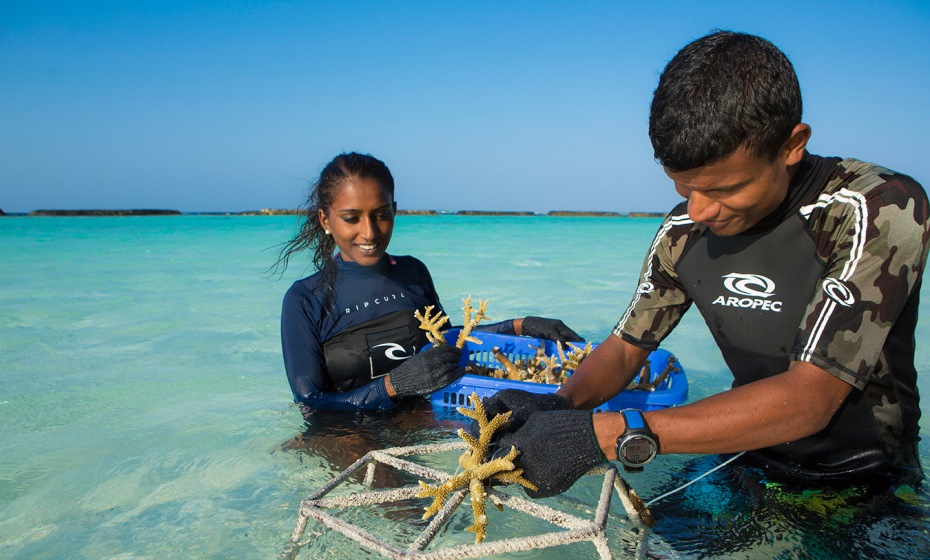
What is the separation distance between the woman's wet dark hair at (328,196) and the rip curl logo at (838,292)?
2297 mm

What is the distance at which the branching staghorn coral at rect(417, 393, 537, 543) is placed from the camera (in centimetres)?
139

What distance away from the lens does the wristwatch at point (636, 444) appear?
1.54 metres

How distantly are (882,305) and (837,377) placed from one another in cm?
22

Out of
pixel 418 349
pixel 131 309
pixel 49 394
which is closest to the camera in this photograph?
pixel 418 349

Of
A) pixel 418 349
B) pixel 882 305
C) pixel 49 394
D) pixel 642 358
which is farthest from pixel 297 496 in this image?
pixel 49 394

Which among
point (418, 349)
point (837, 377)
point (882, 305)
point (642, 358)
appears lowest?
point (418, 349)

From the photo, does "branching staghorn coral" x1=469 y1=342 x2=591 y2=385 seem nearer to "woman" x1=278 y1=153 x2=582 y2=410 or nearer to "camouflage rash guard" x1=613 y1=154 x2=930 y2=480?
"woman" x1=278 y1=153 x2=582 y2=410

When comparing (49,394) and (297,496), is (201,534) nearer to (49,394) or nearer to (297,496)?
(297,496)

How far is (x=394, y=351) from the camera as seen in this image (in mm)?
3410

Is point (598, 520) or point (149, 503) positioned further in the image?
point (149, 503)

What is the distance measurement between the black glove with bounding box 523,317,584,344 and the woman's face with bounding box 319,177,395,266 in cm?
101

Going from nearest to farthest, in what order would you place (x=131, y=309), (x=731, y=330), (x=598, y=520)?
(x=598, y=520)
(x=731, y=330)
(x=131, y=309)

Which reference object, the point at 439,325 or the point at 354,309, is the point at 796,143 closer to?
the point at 439,325

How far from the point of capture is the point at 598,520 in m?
1.33
